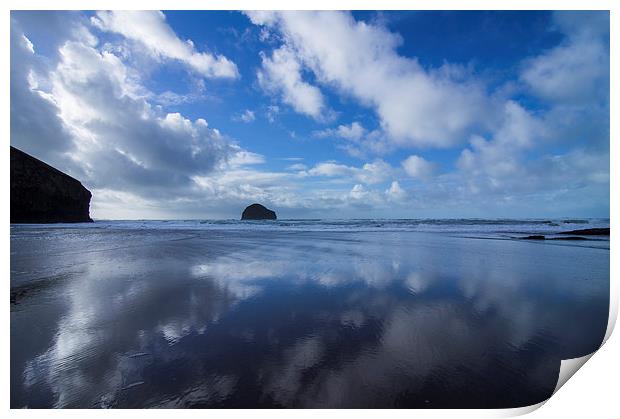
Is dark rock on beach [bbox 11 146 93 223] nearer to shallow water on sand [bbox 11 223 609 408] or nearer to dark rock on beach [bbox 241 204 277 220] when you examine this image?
shallow water on sand [bbox 11 223 609 408]

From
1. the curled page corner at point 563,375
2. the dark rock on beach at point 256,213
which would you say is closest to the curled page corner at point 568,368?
the curled page corner at point 563,375

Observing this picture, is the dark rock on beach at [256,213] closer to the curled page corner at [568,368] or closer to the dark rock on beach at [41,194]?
the dark rock on beach at [41,194]

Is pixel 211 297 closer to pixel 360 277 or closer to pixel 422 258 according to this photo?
pixel 360 277

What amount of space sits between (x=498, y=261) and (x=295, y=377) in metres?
7.96

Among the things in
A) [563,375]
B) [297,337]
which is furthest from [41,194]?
[563,375]

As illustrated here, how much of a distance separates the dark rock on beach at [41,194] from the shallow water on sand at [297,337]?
4290 centimetres

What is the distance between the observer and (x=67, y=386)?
2.28 meters

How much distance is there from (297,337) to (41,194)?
55997 mm

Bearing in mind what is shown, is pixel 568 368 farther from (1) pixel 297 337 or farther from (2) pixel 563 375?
(1) pixel 297 337

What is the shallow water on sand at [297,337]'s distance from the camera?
2201 mm

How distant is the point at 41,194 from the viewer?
135ft
